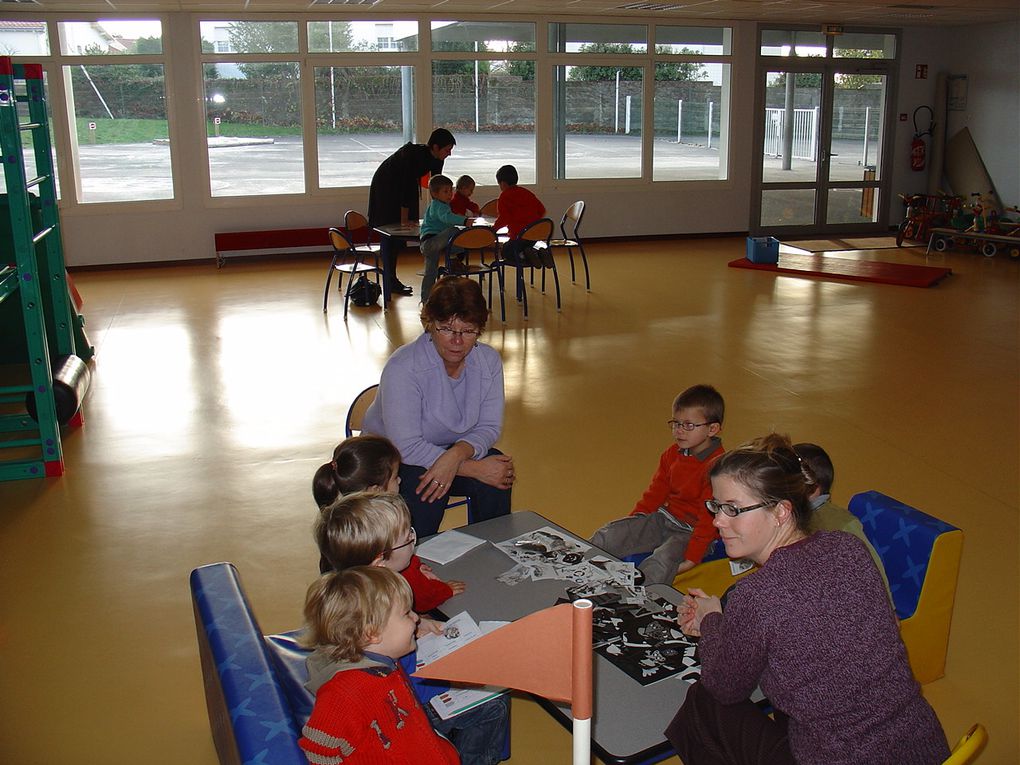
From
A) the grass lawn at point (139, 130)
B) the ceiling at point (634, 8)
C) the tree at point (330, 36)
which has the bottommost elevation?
the grass lawn at point (139, 130)

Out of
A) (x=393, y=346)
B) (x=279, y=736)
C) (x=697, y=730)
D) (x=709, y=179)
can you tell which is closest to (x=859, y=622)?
(x=697, y=730)

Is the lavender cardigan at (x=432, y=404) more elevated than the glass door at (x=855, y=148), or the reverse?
the glass door at (x=855, y=148)

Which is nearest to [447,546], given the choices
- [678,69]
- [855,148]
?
[678,69]

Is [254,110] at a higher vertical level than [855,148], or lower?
higher

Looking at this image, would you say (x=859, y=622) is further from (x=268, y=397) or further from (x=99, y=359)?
(x=99, y=359)

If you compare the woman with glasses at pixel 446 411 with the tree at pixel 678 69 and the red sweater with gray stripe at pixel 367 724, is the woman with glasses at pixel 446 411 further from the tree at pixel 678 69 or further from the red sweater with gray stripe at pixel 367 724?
the tree at pixel 678 69

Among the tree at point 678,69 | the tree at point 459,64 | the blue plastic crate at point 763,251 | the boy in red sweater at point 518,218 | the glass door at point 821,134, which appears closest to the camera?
the boy in red sweater at point 518,218

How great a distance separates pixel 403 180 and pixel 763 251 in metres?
4.37

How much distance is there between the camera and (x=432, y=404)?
357cm

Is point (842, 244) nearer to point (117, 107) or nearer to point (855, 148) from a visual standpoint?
point (855, 148)

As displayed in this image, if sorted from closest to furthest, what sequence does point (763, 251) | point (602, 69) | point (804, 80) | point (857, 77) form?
1. point (763, 251)
2. point (602, 69)
3. point (804, 80)
4. point (857, 77)

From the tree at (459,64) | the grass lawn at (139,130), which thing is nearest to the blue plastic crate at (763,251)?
the tree at (459,64)

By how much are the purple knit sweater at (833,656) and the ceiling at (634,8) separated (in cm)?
990

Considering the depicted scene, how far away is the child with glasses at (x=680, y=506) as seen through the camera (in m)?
3.42
